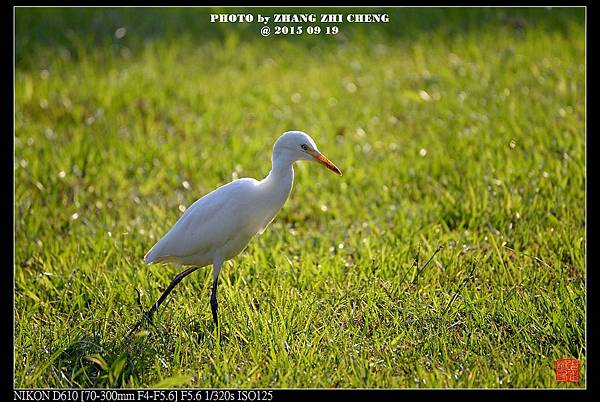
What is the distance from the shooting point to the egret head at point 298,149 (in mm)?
4156

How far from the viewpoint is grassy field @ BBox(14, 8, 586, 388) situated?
3.98 m

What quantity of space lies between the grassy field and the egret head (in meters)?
0.79

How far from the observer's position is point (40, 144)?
687 centimetres

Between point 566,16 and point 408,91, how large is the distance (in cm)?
243

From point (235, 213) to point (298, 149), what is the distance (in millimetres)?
478

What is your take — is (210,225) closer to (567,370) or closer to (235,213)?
(235,213)

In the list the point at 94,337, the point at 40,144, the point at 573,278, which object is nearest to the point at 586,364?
the point at 573,278

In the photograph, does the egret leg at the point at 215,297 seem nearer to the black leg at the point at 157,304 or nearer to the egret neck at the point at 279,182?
the black leg at the point at 157,304

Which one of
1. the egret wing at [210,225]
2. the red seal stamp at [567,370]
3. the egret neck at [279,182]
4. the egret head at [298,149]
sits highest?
the egret head at [298,149]

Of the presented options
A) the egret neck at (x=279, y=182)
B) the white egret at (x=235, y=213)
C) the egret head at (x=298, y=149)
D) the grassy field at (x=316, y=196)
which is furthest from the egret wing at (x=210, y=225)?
the grassy field at (x=316, y=196)

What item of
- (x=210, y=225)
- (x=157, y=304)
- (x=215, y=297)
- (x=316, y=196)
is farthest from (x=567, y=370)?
(x=316, y=196)

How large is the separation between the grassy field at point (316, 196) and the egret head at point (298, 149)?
79 cm

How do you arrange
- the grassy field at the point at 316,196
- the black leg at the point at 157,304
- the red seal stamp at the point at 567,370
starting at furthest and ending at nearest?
the black leg at the point at 157,304
the grassy field at the point at 316,196
the red seal stamp at the point at 567,370

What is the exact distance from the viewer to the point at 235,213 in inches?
164
